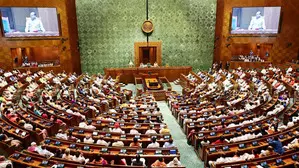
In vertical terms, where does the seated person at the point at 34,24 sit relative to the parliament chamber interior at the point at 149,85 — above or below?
above

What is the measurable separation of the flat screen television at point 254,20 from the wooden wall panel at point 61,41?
50.5 ft

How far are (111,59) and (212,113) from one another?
603 inches

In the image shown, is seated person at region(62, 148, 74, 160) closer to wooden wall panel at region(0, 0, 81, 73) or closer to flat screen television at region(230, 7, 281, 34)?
wooden wall panel at region(0, 0, 81, 73)

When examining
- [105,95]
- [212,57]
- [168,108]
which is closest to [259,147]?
[168,108]

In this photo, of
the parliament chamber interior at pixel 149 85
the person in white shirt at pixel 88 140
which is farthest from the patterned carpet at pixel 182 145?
the person in white shirt at pixel 88 140

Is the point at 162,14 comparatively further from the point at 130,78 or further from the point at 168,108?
the point at 168,108

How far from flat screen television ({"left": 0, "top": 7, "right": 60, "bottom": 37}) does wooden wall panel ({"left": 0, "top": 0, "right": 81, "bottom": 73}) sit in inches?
25.5

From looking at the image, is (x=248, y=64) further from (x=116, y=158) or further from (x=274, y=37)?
(x=116, y=158)

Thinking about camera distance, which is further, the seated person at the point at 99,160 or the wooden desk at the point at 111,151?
the wooden desk at the point at 111,151

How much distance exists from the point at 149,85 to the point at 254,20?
14.0 meters

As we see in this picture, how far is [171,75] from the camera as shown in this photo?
21891 mm

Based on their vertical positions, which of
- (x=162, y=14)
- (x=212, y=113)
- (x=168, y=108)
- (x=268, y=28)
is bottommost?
(x=168, y=108)

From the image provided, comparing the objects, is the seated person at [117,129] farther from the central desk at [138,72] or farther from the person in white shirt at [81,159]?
the central desk at [138,72]

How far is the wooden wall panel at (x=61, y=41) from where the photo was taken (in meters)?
20.6
